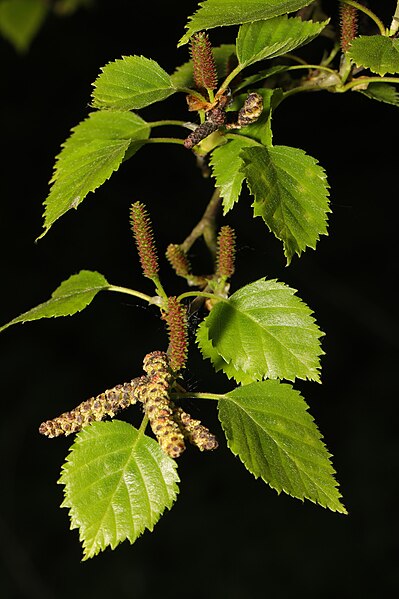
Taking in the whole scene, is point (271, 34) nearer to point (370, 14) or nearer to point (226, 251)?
point (370, 14)

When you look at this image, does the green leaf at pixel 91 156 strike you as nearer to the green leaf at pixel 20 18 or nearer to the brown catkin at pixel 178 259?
the brown catkin at pixel 178 259

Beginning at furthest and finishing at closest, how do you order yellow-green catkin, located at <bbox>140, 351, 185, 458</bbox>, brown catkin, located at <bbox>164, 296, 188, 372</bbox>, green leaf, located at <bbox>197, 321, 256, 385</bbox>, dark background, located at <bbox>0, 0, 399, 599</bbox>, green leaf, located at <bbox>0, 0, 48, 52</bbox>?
dark background, located at <bbox>0, 0, 399, 599</bbox> → green leaf, located at <bbox>0, 0, 48, 52</bbox> → green leaf, located at <bbox>197, 321, 256, 385</bbox> → brown catkin, located at <bbox>164, 296, 188, 372</bbox> → yellow-green catkin, located at <bbox>140, 351, 185, 458</bbox>

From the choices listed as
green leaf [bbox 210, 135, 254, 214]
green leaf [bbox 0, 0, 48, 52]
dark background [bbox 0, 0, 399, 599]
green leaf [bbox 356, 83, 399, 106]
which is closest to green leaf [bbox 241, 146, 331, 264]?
green leaf [bbox 210, 135, 254, 214]

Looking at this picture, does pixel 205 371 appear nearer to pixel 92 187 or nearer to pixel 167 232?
pixel 167 232

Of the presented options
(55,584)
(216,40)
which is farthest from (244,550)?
(216,40)

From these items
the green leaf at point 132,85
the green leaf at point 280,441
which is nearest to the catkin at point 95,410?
the green leaf at point 280,441

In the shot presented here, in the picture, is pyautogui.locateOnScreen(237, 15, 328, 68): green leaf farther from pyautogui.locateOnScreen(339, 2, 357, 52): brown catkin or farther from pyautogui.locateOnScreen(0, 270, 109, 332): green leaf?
pyautogui.locateOnScreen(0, 270, 109, 332): green leaf

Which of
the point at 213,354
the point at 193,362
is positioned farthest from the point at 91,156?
the point at 193,362
